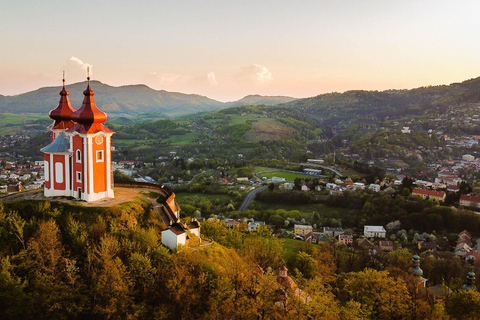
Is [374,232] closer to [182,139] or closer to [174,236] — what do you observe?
[174,236]

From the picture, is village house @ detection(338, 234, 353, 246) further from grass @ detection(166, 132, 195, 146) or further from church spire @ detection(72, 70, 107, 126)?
grass @ detection(166, 132, 195, 146)

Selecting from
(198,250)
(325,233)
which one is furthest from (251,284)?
(325,233)

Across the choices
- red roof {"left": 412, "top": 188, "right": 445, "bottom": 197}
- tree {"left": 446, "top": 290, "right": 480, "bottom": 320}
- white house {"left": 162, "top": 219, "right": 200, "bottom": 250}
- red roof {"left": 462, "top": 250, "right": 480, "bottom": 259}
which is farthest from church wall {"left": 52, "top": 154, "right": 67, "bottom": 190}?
red roof {"left": 412, "top": 188, "right": 445, "bottom": 197}

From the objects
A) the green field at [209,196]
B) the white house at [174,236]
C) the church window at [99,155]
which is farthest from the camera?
the green field at [209,196]

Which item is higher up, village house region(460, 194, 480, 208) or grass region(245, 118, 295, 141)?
grass region(245, 118, 295, 141)

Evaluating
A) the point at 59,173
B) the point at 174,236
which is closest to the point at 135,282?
the point at 174,236

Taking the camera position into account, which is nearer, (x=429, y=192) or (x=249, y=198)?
(x=429, y=192)

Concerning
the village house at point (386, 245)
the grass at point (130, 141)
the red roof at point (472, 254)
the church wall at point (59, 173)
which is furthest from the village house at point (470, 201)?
the grass at point (130, 141)

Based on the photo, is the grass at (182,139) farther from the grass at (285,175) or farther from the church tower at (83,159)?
the church tower at (83,159)

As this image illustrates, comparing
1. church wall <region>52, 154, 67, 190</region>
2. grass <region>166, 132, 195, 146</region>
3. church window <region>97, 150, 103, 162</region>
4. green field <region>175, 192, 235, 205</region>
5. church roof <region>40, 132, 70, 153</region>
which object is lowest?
green field <region>175, 192, 235, 205</region>
